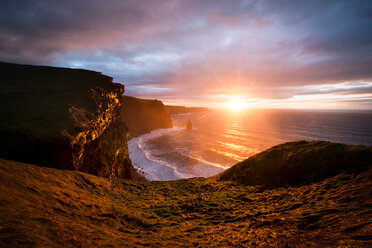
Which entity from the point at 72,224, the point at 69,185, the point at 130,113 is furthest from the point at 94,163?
the point at 130,113

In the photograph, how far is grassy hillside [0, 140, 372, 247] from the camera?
3.93 m

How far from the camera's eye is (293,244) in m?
4.22

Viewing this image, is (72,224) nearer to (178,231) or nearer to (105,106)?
(178,231)

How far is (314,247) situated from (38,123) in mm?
17023

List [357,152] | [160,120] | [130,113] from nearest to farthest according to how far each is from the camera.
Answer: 1. [357,152]
2. [130,113]
3. [160,120]

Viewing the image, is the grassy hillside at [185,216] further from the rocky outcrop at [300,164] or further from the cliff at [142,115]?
the cliff at [142,115]

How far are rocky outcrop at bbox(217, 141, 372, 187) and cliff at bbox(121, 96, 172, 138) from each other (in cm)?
6027

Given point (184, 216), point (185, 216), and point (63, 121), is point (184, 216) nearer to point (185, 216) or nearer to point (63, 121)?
point (185, 216)

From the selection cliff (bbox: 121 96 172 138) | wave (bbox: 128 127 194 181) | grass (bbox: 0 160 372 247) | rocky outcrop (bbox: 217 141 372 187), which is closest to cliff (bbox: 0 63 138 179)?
grass (bbox: 0 160 372 247)

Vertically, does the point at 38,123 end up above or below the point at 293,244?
above

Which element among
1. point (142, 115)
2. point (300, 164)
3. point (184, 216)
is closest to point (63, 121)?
point (184, 216)

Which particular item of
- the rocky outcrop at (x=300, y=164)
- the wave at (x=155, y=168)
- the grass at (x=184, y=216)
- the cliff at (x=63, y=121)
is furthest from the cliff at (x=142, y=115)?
the grass at (x=184, y=216)

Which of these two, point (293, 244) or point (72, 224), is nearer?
point (293, 244)

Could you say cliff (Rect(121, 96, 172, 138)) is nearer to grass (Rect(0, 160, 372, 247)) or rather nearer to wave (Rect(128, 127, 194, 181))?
wave (Rect(128, 127, 194, 181))
